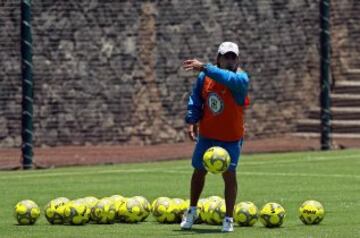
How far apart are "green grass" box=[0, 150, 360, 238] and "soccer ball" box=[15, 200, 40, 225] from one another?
8cm

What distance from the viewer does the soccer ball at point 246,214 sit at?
1334 cm

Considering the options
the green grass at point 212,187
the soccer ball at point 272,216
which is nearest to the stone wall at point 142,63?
the green grass at point 212,187

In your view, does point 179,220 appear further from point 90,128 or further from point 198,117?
point 90,128

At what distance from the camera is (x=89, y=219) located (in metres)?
13.7

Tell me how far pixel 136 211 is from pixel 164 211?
0.94 feet

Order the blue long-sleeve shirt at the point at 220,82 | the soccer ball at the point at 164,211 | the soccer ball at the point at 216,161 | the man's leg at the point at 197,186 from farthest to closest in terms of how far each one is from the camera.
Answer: the soccer ball at the point at 164,211, the man's leg at the point at 197,186, the blue long-sleeve shirt at the point at 220,82, the soccer ball at the point at 216,161

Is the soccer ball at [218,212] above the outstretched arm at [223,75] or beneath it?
beneath

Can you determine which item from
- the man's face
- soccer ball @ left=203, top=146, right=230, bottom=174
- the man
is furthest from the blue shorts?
the man's face

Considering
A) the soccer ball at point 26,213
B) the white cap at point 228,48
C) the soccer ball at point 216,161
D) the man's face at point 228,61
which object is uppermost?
the white cap at point 228,48

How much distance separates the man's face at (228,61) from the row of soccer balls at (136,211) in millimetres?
1409

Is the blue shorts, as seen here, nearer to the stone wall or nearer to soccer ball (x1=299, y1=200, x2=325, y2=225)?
soccer ball (x1=299, y1=200, x2=325, y2=225)

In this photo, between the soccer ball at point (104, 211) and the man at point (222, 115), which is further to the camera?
the soccer ball at point (104, 211)

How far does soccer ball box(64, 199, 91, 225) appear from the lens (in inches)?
532

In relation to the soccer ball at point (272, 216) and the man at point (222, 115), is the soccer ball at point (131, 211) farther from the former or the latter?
the soccer ball at point (272, 216)
